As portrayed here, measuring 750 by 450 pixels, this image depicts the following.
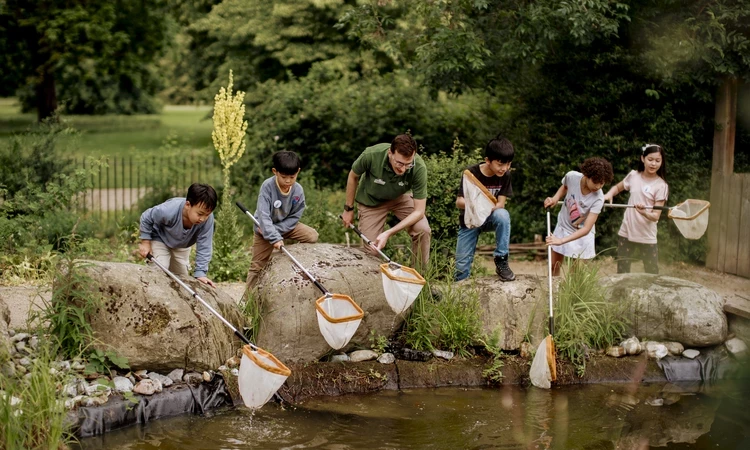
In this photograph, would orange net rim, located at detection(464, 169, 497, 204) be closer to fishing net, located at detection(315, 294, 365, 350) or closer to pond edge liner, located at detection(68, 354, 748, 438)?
pond edge liner, located at detection(68, 354, 748, 438)

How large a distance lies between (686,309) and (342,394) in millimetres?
3005

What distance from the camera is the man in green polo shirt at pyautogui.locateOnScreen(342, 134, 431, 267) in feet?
22.4

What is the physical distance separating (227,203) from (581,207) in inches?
143

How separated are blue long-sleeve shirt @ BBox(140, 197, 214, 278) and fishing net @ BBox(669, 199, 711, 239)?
4083 mm

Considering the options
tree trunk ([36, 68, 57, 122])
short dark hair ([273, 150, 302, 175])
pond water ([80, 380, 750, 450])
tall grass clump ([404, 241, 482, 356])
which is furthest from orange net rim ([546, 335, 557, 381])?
tree trunk ([36, 68, 57, 122])

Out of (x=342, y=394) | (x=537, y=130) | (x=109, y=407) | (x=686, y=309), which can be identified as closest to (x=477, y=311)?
(x=342, y=394)

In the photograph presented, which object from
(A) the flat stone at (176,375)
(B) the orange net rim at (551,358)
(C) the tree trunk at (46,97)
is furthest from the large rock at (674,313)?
(C) the tree trunk at (46,97)

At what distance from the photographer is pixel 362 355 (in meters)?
6.84

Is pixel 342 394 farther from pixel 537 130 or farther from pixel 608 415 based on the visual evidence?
pixel 537 130

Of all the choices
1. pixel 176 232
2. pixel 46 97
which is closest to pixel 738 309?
pixel 176 232

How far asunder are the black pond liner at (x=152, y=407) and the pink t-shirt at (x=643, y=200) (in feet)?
12.8

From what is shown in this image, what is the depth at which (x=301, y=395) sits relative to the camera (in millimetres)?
6410

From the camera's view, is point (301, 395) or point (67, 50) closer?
point (301, 395)

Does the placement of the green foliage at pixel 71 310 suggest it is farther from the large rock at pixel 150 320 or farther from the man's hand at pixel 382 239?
the man's hand at pixel 382 239
